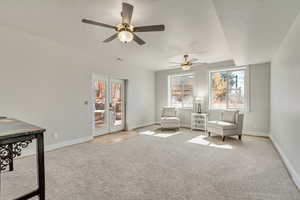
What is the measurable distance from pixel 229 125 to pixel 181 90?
289 centimetres

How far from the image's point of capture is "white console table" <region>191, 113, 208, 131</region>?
18.9 feet

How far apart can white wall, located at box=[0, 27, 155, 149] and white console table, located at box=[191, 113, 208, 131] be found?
364cm

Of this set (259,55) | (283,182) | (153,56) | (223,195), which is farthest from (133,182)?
(259,55)

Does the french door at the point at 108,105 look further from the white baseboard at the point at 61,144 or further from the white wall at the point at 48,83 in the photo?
the white baseboard at the point at 61,144

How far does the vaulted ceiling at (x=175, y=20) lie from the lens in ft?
6.82

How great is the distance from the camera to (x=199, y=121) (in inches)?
234

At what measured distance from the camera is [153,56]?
193 inches

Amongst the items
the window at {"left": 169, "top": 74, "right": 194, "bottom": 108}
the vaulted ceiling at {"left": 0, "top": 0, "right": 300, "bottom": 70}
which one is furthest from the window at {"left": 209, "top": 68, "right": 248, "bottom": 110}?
the vaulted ceiling at {"left": 0, "top": 0, "right": 300, "bottom": 70}

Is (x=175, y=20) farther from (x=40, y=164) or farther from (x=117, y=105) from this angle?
(x=117, y=105)

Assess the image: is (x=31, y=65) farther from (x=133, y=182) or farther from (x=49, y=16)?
(x=133, y=182)

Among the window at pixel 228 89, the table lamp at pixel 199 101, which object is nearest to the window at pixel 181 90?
the table lamp at pixel 199 101

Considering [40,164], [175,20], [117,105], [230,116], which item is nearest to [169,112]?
[117,105]

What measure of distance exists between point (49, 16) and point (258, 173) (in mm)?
4397

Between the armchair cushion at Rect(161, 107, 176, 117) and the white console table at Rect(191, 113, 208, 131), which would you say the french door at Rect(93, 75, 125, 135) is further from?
the white console table at Rect(191, 113, 208, 131)
